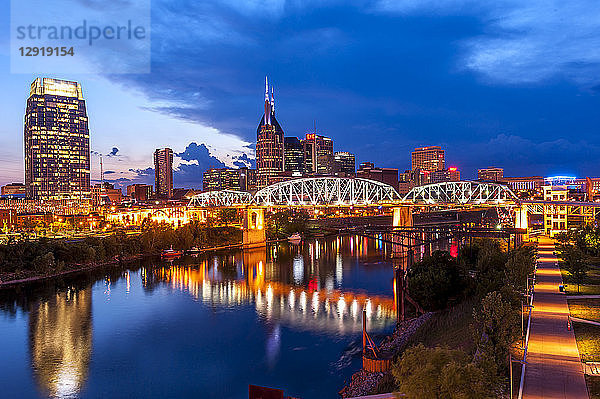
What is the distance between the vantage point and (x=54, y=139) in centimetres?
13988

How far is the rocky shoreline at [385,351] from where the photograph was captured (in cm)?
1631

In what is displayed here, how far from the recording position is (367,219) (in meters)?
103

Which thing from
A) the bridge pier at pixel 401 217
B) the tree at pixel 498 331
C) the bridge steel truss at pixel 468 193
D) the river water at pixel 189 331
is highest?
the bridge steel truss at pixel 468 193

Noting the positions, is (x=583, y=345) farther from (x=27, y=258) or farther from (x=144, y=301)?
(x=27, y=258)

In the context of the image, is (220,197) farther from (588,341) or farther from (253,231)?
(588,341)

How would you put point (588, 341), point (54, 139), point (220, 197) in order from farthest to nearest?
point (54, 139)
point (220, 197)
point (588, 341)

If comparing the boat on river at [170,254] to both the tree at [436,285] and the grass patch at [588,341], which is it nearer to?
the tree at [436,285]

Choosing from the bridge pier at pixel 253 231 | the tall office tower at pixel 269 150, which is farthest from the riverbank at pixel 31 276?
the tall office tower at pixel 269 150

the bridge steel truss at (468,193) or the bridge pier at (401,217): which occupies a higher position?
the bridge steel truss at (468,193)

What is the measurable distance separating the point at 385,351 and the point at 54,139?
145 metres

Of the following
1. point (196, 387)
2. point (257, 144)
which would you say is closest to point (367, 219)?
point (196, 387)

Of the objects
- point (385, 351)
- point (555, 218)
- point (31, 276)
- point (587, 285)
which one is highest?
point (555, 218)

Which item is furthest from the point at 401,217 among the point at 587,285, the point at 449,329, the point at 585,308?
the point at 585,308

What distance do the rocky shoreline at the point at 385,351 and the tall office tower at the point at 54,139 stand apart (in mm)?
139676
